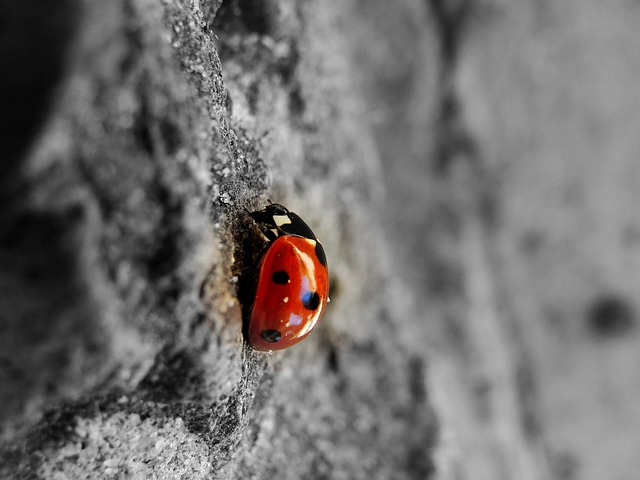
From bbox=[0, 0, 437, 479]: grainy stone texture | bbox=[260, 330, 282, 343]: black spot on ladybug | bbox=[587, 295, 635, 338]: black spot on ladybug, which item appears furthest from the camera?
bbox=[587, 295, 635, 338]: black spot on ladybug

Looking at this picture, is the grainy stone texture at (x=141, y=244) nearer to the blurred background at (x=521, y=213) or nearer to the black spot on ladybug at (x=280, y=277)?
the black spot on ladybug at (x=280, y=277)

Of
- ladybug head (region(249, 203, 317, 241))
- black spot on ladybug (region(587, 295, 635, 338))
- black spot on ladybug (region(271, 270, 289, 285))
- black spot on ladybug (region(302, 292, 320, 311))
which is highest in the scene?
ladybug head (region(249, 203, 317, 241))

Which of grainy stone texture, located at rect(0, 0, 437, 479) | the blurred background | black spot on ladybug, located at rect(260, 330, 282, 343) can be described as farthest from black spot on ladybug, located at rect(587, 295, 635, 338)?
black spot on ladybug, located at rect(260, 330, 282, 343)

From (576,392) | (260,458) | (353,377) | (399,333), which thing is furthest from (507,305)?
(260,458)

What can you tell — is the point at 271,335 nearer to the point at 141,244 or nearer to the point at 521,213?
the point at 141,244

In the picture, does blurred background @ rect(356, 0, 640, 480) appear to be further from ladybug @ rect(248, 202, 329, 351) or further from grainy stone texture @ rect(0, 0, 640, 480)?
ladybug @ rect(248, 202, 329, 351)

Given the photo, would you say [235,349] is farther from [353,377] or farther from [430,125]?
[430,125]

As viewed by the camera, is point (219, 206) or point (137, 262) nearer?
point (137, 262)

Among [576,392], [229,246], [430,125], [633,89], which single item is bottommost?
[576,392]
